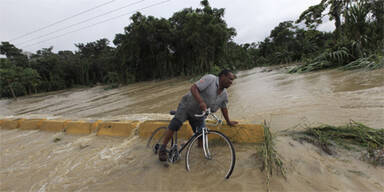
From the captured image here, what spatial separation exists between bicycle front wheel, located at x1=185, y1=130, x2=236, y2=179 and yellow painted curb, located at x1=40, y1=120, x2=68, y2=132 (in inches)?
153

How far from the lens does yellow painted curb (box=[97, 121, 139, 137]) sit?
3.68 m

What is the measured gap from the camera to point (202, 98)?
2084mm

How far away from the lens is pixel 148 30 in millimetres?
22812

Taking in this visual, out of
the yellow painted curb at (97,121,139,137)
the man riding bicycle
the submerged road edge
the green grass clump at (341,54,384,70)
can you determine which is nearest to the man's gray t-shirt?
the man riding bicycle

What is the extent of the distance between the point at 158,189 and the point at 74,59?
53840 millimetres

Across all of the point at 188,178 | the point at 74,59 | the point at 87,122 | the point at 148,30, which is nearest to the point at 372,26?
the point at 188,178

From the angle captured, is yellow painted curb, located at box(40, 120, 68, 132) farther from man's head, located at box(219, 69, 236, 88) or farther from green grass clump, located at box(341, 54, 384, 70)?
green grass clump, located at box(341, 54, 384, 70)

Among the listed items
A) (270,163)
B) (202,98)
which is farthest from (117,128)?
(270,163)

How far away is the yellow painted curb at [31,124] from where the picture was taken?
4992mm

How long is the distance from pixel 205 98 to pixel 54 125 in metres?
4.66

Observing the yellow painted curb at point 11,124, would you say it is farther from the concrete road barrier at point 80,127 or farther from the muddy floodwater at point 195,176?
the concrete road barrier at point 80,127

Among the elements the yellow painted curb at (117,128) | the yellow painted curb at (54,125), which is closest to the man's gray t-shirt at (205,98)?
the yellow painted curb at (117,128)

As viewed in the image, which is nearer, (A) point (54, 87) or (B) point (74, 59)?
(A) point (54, 87)

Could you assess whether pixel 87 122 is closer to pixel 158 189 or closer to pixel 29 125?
pixel 29 125
